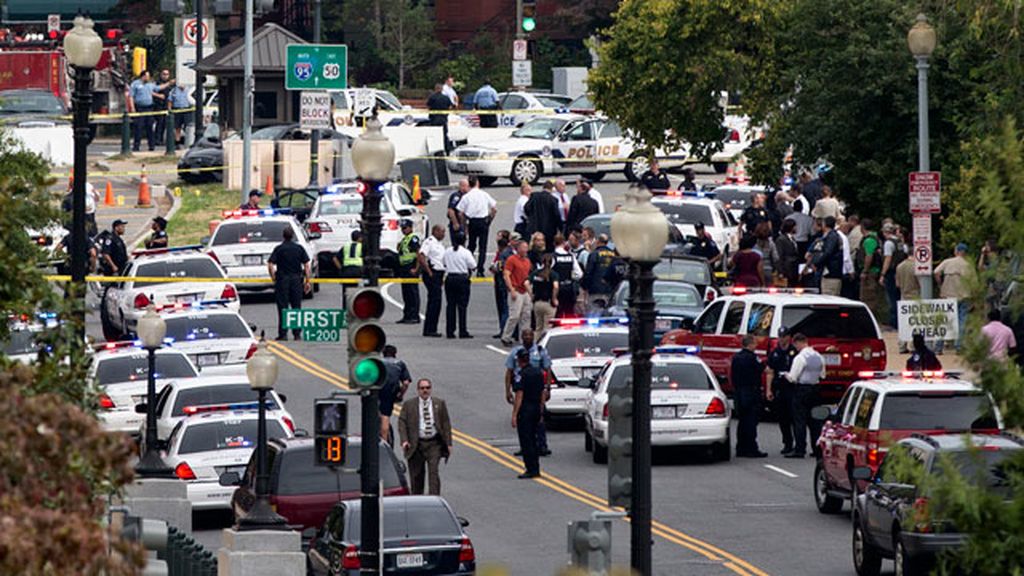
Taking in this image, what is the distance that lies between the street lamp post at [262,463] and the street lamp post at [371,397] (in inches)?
82.0

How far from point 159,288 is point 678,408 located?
11.3 meters

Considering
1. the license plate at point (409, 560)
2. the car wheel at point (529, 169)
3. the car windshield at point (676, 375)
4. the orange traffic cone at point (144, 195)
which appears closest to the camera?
the license plate at point (409, 560)

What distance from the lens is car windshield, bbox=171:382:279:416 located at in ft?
88.2

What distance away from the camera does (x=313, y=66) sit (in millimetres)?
47312

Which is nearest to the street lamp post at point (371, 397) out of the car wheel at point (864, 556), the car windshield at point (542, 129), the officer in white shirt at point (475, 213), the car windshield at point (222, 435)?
the car wheel at point (864, 556)

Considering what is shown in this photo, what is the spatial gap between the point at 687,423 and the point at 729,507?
8.41 ft

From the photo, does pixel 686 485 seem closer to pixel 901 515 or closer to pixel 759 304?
pixel 759 304

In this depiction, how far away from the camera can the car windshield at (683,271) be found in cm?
3506

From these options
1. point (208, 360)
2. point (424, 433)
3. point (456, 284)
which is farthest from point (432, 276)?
point (424, 433)

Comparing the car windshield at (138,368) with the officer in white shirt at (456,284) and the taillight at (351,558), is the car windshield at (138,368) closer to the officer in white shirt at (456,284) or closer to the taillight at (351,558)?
the officer in white shirt at (456,284)

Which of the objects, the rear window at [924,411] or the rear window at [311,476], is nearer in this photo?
the rear window at [311,476]

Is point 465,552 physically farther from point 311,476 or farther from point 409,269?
point 409,269

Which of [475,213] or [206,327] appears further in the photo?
[475,213]

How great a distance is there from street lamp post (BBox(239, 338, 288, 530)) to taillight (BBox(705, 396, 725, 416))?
5729mm
